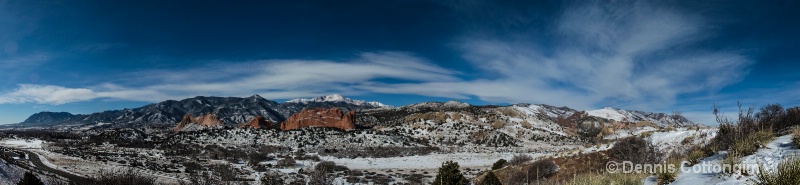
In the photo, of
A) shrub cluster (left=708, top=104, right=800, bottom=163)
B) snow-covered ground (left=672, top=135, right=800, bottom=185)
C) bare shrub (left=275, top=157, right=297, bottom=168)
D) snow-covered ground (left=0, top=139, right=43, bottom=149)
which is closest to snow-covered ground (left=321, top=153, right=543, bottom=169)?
bare shrub (left=275, top=157, right=297, bottom=168)

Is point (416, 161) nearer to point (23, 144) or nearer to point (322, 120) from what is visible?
point (322, 120)

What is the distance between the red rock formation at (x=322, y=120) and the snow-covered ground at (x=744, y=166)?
76467mm

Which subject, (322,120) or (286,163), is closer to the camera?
(286,163)

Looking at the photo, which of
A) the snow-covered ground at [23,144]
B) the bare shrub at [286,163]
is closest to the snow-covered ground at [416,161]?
the bare shrub at [286,163]

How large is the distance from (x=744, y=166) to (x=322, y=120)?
83.2m

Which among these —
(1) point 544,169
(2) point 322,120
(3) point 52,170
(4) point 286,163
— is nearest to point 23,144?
(3) point 52,170

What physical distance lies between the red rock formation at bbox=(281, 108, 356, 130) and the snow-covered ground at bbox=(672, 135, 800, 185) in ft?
251

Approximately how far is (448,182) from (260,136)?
5298 centimetres

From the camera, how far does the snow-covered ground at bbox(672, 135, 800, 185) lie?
639cm

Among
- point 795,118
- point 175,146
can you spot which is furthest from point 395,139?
point 795,118

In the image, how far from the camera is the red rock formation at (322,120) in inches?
3346

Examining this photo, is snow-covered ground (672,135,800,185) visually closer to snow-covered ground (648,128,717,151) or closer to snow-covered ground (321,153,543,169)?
snow-covered ground (648,128,717,151)

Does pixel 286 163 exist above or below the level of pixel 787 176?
below

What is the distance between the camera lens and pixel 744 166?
667 centimetres
